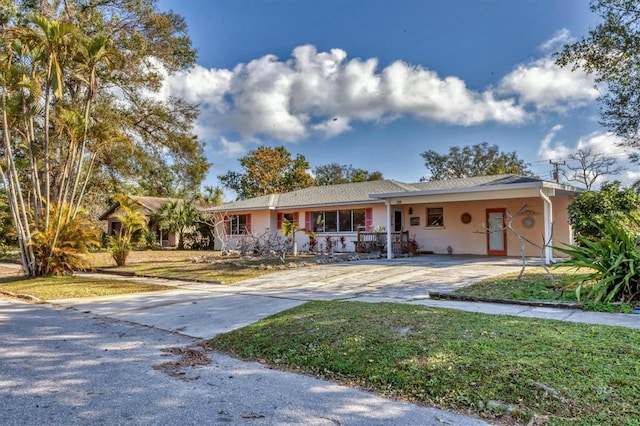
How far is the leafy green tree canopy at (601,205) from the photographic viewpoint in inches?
447

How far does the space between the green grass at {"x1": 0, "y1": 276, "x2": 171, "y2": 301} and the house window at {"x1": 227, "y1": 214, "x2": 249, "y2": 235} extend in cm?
1271

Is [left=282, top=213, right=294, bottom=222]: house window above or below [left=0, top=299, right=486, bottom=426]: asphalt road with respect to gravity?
above

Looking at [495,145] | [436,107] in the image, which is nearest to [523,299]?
[436,107]

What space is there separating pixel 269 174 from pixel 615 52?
30.4m

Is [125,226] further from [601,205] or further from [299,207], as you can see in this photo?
[601,205]

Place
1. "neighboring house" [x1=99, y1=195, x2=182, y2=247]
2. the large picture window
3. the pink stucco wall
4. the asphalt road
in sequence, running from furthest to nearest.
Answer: "neighboring house" [x1=99, y1=195, x2=182, y2=247], the large picture window, the pink stucco wall, the asphalt road

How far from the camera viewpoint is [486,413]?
304 cm

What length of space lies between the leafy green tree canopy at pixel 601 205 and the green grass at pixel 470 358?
26.2ft

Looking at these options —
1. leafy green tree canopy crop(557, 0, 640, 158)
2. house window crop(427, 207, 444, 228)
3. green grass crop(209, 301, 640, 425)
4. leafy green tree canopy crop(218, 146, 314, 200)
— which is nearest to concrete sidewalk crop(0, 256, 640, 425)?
green grass crop(209, 301, 640, 425)

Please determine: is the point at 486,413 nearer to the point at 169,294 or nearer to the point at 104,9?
the point at 169,294

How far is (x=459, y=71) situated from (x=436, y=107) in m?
5.39

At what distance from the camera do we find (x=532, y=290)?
7.57 metres

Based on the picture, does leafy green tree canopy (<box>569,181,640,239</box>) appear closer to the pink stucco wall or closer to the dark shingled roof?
the pink stucco wall

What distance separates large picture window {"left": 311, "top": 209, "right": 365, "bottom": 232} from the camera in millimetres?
20395
